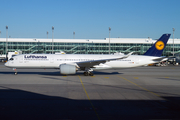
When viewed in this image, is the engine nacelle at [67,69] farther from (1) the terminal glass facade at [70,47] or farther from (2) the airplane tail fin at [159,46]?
(1) the terminal glass facade at [70,47]

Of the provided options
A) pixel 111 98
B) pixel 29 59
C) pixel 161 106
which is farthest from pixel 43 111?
pixel 29 59

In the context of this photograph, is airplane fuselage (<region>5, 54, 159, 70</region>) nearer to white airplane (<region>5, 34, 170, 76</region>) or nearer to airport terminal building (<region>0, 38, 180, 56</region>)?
white airplane (<region>5, 34, 170, 76</region>)

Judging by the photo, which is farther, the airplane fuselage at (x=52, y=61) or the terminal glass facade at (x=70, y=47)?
the terminal glass facade at (x=70, y=47)

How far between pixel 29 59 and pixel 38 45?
58.2 metres

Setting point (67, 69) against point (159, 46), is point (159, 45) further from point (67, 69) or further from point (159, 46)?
point (67, 69)

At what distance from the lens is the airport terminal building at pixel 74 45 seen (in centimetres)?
8194

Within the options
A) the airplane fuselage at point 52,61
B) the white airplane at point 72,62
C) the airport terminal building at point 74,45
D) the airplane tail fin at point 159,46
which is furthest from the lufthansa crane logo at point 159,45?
the airport terminal building at point 74,45

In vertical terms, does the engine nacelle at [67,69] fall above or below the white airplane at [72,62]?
below

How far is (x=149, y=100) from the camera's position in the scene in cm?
1196

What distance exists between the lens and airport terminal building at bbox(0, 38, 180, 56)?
8194 cm

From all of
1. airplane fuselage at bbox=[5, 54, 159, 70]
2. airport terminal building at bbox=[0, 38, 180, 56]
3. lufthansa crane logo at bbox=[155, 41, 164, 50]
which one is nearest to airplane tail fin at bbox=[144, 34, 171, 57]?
lufthansa crane logo at bbox=[155, 41, 164, 50]

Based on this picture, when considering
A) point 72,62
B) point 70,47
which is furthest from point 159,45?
point 70,47

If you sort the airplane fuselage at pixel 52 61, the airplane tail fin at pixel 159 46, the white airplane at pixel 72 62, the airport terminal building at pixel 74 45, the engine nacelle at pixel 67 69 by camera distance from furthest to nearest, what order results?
the airport terminal building at pixel 74 45 → the airplane tail fin at pixel 159 46 → the airplane fuselage at pixel 52 61 → the white airplane at pixel 72 62 → the engine nacelle at pixel 67 69

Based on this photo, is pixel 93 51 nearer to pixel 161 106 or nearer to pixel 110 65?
pixel 110 65
